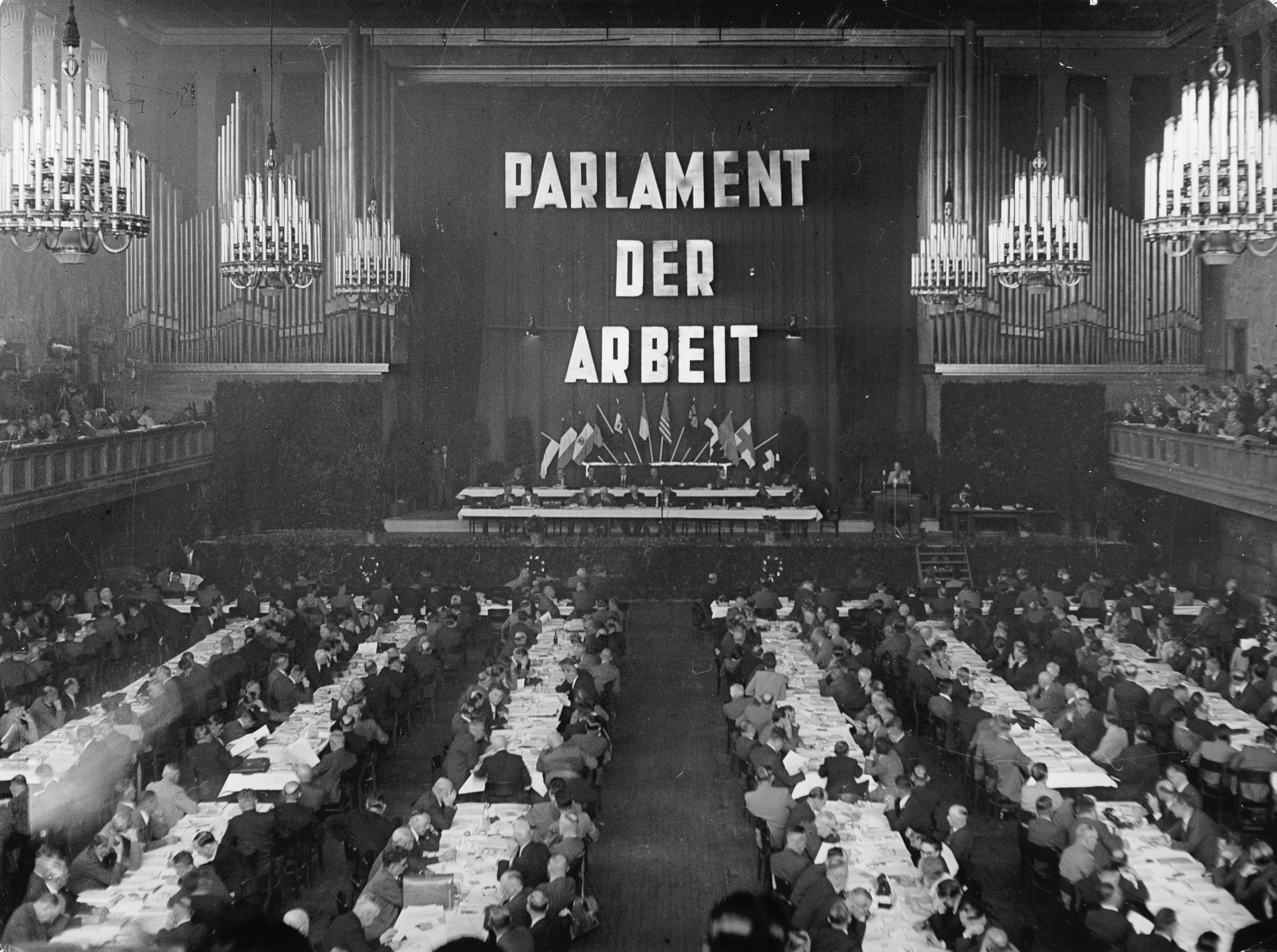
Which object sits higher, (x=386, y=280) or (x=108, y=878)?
(x=386, y=280)

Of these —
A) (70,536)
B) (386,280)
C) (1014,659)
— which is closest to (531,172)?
(386,280)

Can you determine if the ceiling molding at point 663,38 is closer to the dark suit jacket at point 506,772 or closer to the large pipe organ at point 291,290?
the large pipe organ at point 291,290

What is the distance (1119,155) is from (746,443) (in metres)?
7.93

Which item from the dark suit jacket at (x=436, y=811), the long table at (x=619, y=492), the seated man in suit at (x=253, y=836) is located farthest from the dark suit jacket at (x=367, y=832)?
the long table at (x=619, y=492)

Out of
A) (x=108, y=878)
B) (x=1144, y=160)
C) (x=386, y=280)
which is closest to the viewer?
(x=108, y=878)

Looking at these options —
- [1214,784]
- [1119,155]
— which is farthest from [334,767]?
[1119,155]

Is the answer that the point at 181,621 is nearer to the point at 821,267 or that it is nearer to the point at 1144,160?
the point at 821,267

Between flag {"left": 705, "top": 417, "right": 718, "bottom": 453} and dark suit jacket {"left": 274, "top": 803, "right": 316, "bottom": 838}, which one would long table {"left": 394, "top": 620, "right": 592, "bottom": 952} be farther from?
flag {"left": 705, "top": 417, "right": 718, "bottom": 453}

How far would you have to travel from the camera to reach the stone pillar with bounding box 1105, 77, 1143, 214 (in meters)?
22.0

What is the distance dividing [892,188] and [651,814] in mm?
15292

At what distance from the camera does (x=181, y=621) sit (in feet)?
55.4

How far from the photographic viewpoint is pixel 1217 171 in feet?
34.5

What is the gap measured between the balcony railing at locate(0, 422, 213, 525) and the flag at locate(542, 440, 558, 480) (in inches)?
230

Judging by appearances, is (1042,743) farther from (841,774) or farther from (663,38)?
(663,38)
